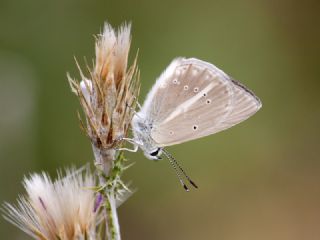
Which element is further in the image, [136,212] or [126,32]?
[136,212]

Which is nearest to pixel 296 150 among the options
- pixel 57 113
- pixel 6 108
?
pixel 57 113

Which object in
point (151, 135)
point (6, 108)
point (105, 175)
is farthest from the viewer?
point (6, 108)

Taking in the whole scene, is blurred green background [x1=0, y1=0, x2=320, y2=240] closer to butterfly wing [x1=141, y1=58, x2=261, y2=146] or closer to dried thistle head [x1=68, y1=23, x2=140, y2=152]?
butterfly wing [x1=141, y1=58, x2=261, y2=146]

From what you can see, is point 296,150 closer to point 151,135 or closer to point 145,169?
point 145,169

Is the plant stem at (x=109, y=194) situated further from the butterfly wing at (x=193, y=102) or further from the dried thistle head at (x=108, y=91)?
the butterfly wing at (x=193, y=102)

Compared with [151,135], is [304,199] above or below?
→ below

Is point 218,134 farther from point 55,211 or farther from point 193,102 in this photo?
point 55,211

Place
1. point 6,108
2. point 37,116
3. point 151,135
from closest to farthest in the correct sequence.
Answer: point 151,135, point 6,108, point 37,116
